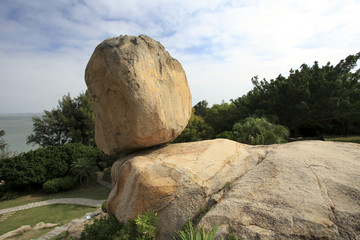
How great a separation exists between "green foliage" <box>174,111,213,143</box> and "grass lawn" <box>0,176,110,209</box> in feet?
24.8

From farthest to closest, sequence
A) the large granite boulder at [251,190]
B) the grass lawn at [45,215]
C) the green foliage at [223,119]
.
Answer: the green foliage at [223,119]
the grass lawn at [45,215]
the large granite boulder at [251,190]

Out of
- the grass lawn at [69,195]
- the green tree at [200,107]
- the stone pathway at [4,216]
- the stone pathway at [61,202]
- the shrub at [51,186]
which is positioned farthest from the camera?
the green tree at [200,107]

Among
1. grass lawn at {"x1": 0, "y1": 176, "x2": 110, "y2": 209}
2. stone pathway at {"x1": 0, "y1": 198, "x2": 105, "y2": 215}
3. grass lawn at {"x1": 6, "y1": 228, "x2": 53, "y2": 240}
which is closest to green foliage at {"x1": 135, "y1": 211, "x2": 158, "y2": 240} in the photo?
grass lawn at {"x1": 6, "y1": 228, "x2": 53, "y2": 240}

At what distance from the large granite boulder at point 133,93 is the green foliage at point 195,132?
12.5 metres

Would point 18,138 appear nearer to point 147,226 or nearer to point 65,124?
point 65,124

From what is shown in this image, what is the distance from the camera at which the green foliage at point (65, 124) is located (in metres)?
24.6

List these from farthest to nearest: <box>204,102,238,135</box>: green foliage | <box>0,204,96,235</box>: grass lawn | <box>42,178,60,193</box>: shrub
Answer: <box>204,102,238,135</box>: green foliage, <box>42,178,60,193</box>: shrub, <box>0,204,96,235</box>: grass lawn

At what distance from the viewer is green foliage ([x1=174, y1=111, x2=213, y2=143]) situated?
17.9 meters

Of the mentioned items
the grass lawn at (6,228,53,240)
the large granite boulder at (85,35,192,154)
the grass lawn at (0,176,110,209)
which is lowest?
the grass lawn at (0,176,110,209)

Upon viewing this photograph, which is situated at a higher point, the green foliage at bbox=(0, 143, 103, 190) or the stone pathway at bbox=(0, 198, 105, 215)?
the green foliage at bbox=(0, 143, 103, 190)

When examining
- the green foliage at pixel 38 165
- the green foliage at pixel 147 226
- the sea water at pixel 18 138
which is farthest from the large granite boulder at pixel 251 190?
the sea water at pixel 18 138

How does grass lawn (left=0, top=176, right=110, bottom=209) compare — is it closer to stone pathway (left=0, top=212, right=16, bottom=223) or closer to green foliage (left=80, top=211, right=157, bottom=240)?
stone pathway (left=0, top=212, right=16, bottom=223)

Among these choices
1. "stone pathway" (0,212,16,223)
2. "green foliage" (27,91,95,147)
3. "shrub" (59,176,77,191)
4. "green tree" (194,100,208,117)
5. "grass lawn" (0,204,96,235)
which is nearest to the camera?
"grass lawn" (0,204,96,235)

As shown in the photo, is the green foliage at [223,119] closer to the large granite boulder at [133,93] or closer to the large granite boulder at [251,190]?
the large granite boulder at [251,190]
